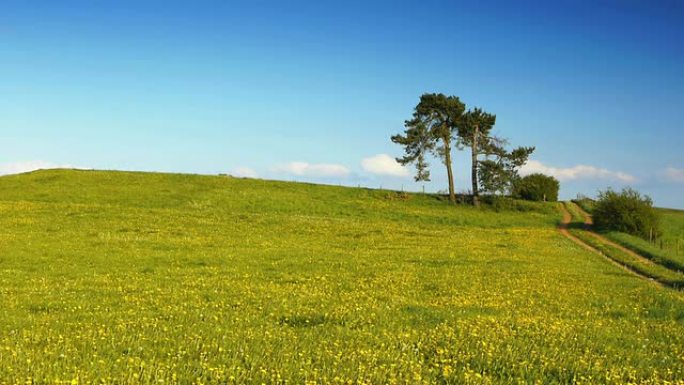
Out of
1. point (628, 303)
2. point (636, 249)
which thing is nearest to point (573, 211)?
point (636, 249)

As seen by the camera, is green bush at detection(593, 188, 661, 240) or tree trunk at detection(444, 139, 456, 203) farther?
tree trunk at detection(444, 139, 456, 203)

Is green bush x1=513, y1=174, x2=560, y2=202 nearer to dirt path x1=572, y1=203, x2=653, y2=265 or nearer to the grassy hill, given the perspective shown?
dirt path x1=572, y1=203, x2=653, y2=265

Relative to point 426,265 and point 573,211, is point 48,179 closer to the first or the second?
point 426,265

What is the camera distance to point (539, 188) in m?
85.0

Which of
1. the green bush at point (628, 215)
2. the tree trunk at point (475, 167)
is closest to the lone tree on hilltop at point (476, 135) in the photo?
the tree trunk at point (475, 167)

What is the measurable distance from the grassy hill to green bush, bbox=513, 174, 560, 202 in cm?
3942

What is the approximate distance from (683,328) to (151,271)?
63.9 feet

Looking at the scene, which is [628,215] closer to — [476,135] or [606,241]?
[606,241]

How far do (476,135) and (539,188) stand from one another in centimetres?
1503

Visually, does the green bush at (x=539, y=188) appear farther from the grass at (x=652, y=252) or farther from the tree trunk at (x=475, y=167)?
the grass at (x=652, y=252)

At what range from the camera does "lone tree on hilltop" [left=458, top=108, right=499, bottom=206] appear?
76500 millimetres

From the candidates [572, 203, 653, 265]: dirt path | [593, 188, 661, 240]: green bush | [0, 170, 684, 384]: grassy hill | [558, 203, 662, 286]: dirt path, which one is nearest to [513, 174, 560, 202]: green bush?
[558, 203, 662, 286]: dirt path

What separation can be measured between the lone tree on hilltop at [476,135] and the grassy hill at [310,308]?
31702 mm

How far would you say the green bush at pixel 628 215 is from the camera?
56.6 metres
